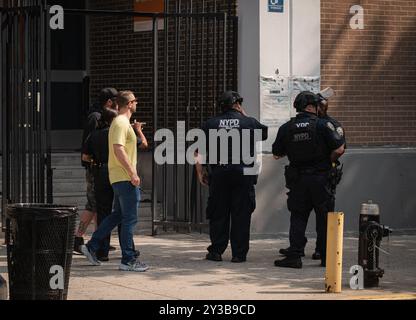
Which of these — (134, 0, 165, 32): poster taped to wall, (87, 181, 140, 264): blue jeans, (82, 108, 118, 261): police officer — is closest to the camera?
(87, 181, 140, 264): blue jeans

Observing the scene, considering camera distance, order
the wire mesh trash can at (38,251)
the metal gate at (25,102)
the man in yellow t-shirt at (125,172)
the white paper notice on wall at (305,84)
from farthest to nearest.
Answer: the white paper notice on wall at (305,84)
the metal gate at (25,102)
the man in yellow t-shirt at (125,172)
the wire mesh trash can at (38,251)

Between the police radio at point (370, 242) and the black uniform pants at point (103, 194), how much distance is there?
3.14m

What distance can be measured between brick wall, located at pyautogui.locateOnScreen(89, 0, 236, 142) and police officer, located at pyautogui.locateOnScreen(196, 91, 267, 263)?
2.72 m

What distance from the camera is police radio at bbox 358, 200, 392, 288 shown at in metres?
11.2

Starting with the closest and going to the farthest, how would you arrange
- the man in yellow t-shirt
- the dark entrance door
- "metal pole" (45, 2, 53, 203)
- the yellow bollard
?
1. the yellow bollard
2. the man in yellow t-shirt
3. "metal pole" (45, 2, 53, 203)
4. the dark entrance door

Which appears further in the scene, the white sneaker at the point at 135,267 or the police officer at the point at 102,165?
the police officer at the point at 102,165

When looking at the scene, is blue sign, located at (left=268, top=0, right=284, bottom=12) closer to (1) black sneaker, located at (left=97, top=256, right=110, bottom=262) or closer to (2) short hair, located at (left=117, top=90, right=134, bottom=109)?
(2) short hair, located at (left=117, top=90, right=134, bottom=109)

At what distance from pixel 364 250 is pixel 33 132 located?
199 inches

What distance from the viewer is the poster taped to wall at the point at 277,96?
15.4 meters

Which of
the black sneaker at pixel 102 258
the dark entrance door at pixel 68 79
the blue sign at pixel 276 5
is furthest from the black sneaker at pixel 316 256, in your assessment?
the dark entrance door at pixel 68 79

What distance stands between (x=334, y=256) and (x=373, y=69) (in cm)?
606

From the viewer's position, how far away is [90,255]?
40.9 ft

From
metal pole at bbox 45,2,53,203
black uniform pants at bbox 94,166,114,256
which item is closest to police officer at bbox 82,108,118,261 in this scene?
black uniform pants at bbox 94,166,114,256

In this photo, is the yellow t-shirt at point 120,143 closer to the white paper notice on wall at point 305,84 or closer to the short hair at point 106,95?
the short hair at point 106,95
